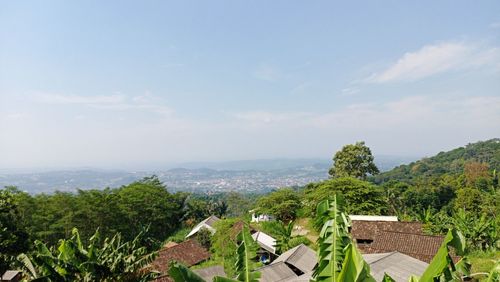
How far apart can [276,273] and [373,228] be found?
7769 mm

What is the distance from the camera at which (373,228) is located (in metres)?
20.3

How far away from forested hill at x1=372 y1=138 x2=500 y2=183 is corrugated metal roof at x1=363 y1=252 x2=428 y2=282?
77.1 meters

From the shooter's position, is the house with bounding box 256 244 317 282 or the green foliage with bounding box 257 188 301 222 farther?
the green foliage with bounding box 257 188 301 222

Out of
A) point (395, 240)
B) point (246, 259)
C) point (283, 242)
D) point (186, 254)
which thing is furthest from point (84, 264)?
point (186, 254)

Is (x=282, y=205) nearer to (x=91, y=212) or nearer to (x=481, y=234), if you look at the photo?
(x=91, y=212)

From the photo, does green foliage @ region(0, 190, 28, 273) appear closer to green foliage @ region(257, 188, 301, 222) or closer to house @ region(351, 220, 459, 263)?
house @ region(351, 220, 459, 263)

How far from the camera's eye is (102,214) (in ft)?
106

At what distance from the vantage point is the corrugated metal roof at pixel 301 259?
672 inches

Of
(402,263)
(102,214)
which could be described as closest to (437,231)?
(402,263)

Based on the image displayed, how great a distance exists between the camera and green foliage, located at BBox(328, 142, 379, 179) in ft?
124

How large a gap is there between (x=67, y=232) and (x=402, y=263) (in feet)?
90.9

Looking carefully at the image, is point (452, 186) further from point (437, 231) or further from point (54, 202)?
point (54, 202)

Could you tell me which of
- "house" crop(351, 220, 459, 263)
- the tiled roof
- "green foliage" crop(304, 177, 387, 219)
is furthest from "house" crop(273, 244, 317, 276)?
"green foliage" crop(304, 177, 387, 219)

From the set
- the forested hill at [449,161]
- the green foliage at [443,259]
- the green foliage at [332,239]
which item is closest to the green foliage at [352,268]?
the green foliage at [332,239]
